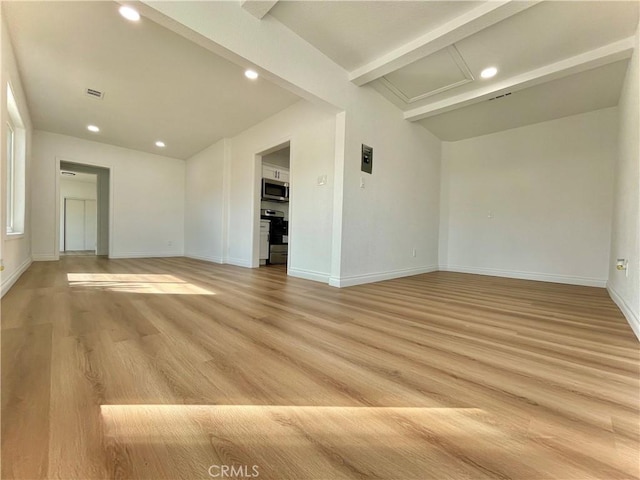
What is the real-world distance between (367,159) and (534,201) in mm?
2818

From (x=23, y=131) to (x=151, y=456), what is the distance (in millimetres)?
5029

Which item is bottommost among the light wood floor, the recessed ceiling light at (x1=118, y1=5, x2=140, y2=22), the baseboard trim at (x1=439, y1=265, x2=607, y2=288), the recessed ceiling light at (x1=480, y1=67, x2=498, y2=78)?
the light wood floor

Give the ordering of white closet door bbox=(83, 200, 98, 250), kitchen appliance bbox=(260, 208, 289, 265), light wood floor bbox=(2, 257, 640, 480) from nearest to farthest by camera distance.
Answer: light wood floor bbox=(2, 257, 640, 480) < kitchen appliance bbox=(260, 208, 289, 265) < white closet door bbox=(83, 200, 98, 250)

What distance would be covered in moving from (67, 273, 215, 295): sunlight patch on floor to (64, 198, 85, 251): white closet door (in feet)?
22.4

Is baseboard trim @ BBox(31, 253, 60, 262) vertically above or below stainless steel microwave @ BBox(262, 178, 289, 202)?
below

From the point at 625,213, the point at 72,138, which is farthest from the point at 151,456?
the point at 72,138

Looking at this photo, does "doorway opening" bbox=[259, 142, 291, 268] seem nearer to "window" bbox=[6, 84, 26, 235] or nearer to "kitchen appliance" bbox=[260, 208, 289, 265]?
"kitchen appliance" bbox=[260, 208, 289, 265]

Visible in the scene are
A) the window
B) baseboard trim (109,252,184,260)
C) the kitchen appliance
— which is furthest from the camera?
baseboard trim (109,252,184,260)

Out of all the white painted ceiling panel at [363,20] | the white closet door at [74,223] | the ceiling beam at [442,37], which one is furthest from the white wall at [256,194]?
the white closet door at [74,223]

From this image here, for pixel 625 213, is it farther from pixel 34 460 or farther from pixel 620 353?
pixel 34 460

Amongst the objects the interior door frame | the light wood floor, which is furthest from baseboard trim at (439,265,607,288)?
the interior door frame

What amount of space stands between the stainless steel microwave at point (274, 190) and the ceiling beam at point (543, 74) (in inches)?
115

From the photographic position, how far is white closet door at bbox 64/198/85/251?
847 cm

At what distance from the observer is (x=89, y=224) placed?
8.77m
